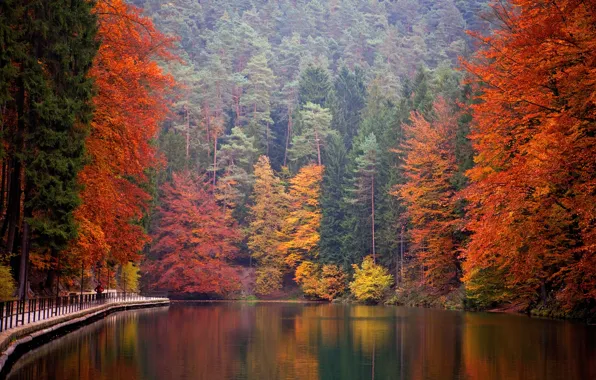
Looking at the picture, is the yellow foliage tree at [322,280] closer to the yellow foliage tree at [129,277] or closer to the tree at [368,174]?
the tree at [368,174]

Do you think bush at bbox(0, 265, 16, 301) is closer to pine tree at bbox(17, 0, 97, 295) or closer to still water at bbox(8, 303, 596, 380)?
still water at bbox(8, 303, 596, 380)

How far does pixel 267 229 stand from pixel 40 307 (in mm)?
57664

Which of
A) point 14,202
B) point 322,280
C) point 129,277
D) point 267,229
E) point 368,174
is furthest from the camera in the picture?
point 267,229

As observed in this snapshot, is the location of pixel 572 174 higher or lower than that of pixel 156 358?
higher

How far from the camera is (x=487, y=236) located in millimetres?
26891

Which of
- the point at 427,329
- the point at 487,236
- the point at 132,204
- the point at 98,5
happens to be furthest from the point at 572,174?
the point at 132,204

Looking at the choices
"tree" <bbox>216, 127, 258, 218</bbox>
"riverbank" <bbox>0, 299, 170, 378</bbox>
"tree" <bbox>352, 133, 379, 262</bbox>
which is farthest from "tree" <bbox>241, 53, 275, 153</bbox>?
"riverbank" <bbox>0, 299, 170, 378</bbox>

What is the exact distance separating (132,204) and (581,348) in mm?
25564

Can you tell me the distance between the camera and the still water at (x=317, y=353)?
1577 cm

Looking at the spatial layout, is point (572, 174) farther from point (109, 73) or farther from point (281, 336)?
point (109, 73)

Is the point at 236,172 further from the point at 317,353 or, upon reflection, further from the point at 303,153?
the point at 317,353

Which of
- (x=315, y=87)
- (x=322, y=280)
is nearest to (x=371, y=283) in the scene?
(x=322, y=280)

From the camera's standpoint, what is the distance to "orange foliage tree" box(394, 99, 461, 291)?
5381 cm

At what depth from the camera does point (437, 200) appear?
55188 mm
